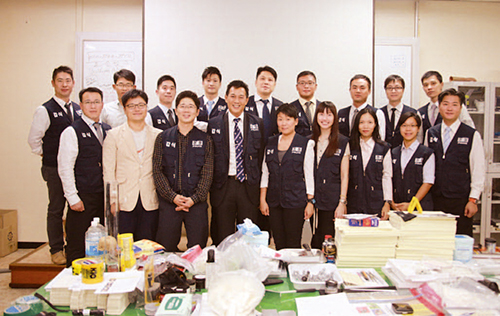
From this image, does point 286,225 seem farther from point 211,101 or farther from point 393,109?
point 393,109

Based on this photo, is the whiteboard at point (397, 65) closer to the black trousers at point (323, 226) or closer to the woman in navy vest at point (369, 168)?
the woman in navy vest at point (369, 168)

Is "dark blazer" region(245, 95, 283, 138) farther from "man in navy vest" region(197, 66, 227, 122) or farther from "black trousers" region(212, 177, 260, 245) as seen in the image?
"black trousers" region(212, 177, 260, 245)

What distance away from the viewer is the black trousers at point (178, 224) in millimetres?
2846

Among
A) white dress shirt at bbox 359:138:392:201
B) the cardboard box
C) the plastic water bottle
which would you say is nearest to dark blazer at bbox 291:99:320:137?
white dress shirt at bbox 359:138:392:201

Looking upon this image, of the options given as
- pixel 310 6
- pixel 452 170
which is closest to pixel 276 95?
pixel 310 6

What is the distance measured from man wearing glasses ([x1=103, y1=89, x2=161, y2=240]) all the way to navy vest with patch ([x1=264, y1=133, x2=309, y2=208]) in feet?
3.33

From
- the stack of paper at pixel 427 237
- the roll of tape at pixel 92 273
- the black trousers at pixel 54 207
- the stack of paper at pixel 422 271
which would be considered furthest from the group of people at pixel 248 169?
the roll of tape at pixel 92 273

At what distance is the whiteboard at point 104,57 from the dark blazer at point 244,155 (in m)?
2.07

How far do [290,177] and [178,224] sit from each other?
39.3 inches

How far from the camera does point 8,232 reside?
436 cm

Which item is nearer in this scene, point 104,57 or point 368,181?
point 368,181

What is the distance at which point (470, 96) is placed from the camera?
4.21 meters

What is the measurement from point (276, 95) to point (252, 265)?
2.87 m

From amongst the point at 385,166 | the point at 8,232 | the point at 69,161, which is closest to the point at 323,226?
the point at 385,166
